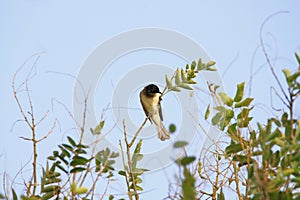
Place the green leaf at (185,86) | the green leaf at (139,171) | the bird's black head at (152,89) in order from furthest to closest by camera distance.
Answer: the bird's black head at (152,89)
the green leaf at (185,86)
the green leaf at (139,171)

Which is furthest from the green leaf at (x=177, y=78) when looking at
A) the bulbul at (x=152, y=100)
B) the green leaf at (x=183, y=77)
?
the bulbul at (x=152, y=100)

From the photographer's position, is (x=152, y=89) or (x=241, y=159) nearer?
(x=241, y=159)

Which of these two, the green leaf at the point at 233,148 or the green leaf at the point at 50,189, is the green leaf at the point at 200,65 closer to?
the green leaf at the point at 233,148

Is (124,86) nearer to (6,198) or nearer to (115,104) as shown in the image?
(115,104)

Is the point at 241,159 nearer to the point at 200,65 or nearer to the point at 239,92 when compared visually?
the point at 239,92

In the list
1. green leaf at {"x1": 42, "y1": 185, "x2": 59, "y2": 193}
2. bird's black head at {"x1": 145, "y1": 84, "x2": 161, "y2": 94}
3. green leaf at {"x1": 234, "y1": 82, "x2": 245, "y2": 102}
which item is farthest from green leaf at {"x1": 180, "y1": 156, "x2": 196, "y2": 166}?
bird's black head at {"x1": 145, "y1": 84, "x2": 161, "y2": 94}

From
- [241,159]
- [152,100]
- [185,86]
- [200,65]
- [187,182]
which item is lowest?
[187,182]

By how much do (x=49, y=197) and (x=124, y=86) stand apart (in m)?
1.22

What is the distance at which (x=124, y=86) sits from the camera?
309 cm

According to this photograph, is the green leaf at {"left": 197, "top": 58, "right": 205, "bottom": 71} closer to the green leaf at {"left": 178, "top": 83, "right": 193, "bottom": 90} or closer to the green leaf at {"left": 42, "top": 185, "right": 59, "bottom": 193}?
the green leaf at {"left": 178, "top": 83, "right": 193, "bottom": 90}

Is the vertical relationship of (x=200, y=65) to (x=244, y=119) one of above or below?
above

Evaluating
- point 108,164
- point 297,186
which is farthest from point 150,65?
point 297,186

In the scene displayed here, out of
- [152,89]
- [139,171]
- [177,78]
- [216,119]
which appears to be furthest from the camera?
[152,89]

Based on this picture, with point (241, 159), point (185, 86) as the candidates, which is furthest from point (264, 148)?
point (185, 86)
